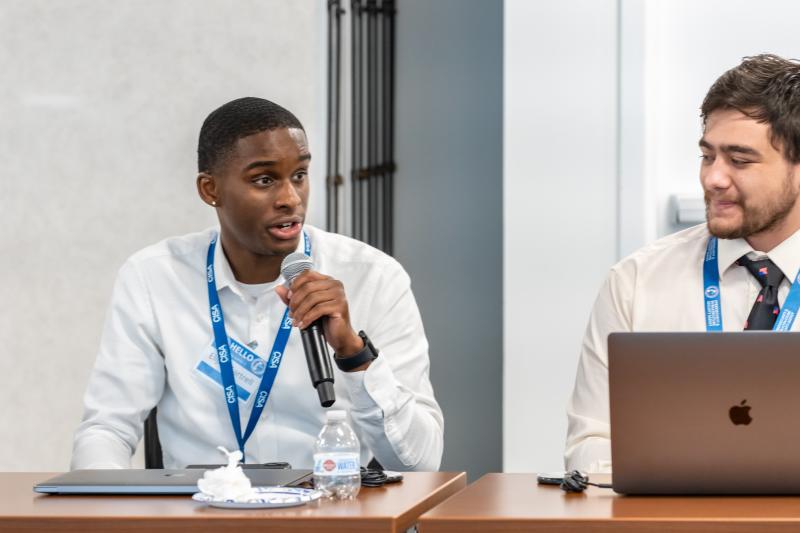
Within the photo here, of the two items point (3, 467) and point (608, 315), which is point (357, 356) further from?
point (3, 467)

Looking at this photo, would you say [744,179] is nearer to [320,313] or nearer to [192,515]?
[320,313]

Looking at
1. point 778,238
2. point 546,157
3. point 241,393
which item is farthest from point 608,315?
point 546,157

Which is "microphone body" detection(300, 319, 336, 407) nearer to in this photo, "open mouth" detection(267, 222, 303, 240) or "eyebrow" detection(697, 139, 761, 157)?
"open mouth" detection(267, 222, 303, 240)

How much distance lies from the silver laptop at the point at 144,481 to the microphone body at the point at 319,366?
135 mm

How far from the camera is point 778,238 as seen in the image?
2.62m

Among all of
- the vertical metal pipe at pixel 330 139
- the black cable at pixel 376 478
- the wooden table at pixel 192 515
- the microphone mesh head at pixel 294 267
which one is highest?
the vertical metal pipe at pixel 330 139

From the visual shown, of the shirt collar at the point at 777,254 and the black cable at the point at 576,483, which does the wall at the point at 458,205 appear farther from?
the black cable at the point at 576,483

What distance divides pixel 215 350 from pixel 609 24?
1996mm

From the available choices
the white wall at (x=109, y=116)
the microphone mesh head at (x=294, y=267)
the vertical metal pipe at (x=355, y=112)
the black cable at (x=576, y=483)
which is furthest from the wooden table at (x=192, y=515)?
the vertical metal pipe at (x=355, y=112)

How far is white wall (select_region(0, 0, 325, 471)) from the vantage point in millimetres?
4047

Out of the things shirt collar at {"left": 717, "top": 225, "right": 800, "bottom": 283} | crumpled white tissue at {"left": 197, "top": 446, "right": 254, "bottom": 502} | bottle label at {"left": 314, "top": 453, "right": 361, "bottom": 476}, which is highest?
shirt collar at {"left": 717, "top": 225, "right": 800, "bottom": 283}

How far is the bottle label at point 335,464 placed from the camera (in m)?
1.77

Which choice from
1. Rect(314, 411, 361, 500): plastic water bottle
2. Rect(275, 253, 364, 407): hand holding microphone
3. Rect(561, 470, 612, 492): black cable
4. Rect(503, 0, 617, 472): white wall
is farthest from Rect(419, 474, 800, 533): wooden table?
Rect(503, 0, 617, 472): white wall

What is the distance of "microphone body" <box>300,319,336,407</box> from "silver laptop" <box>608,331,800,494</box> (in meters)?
0.52
